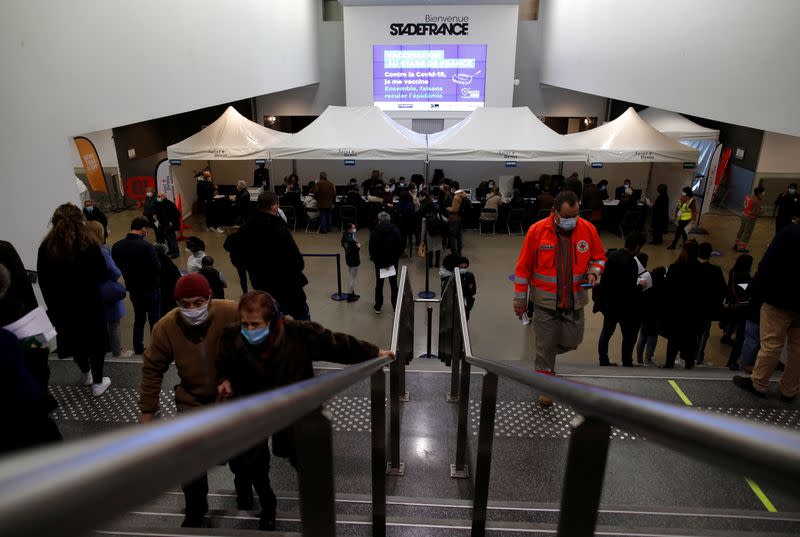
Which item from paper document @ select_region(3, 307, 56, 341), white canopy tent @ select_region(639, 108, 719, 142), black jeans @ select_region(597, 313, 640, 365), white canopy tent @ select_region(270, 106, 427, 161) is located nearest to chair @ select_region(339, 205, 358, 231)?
white canopy tent @ select_region(270, 106, 427, 161)

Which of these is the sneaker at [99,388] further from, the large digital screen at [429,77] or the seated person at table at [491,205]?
the large digital screen at [429,77]

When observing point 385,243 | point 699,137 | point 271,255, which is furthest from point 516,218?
point 271,255

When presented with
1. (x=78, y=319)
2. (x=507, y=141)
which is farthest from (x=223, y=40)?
(x=78, y=319)

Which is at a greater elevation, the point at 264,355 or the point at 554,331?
the point at 264,355

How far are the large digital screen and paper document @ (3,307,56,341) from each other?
621 inches

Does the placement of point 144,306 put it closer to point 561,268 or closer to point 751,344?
point 561,268

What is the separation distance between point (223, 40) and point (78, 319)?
8245mm

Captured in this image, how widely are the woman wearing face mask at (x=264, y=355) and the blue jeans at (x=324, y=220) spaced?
9.72 meters

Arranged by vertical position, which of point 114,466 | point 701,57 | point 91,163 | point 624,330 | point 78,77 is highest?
point 701,57

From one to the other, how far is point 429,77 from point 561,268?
15.0 m

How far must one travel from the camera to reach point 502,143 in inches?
431

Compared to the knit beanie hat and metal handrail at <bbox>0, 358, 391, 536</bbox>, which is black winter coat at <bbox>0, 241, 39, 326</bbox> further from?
metal handrail at <bbox>0, 358, 391, 536</bbox>

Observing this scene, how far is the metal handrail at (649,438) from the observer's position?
494 millimetres

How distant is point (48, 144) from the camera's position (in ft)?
17.6
